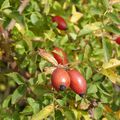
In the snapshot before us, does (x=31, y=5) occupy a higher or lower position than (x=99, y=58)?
higher

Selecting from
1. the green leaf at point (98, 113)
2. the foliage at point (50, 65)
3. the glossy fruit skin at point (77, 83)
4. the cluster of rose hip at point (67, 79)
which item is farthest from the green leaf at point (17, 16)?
the green leaf at point (98, 113)

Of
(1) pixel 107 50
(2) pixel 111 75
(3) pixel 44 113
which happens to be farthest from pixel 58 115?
(1) pixel 107 50

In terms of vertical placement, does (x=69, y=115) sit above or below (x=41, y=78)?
below

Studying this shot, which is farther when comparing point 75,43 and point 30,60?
point 75,43

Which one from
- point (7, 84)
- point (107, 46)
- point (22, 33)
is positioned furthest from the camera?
point (7, 84)

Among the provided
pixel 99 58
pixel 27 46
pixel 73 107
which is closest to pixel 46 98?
pixel 73 107

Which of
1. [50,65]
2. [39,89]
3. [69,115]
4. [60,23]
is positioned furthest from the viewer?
[60,23]

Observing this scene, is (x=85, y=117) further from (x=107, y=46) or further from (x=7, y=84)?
(x=7, y=84)

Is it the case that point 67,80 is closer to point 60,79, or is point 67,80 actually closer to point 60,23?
point 60,79
